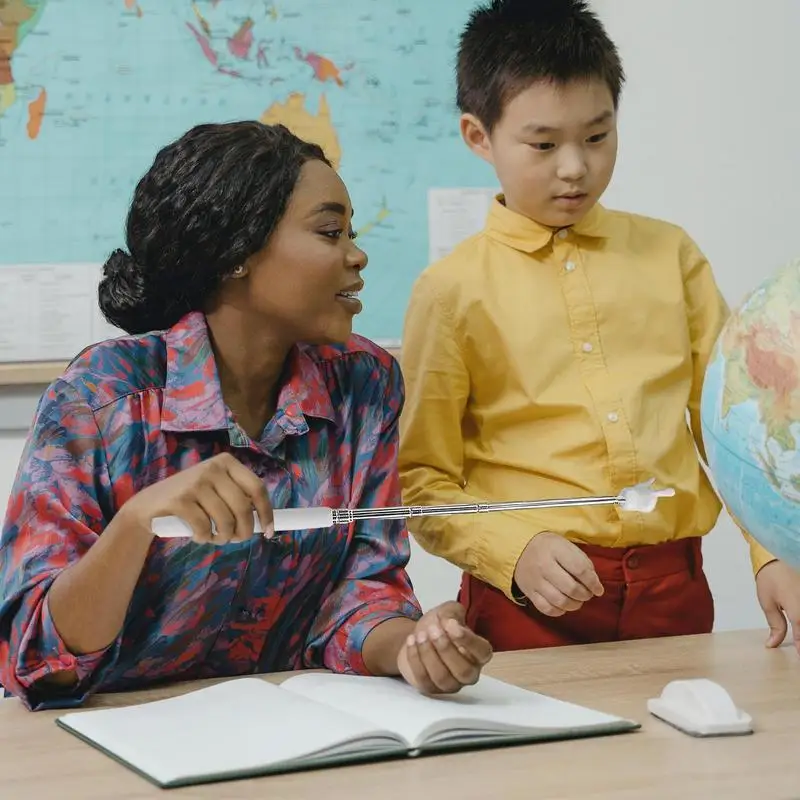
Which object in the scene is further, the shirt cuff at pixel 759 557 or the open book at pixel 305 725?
the shirt cuff at pixel 759 557

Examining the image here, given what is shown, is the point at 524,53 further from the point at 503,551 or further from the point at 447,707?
the point at 447,707

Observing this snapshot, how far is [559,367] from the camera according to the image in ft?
5.39

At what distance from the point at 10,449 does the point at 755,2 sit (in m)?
1.75

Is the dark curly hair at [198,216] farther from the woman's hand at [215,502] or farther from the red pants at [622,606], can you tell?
the red pants at [622,606]

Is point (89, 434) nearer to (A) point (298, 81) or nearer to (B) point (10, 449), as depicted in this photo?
(B) point (10, 449)

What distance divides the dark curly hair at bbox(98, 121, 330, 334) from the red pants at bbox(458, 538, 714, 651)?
0.57 meters

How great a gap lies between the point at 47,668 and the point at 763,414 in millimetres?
704

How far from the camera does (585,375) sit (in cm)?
164

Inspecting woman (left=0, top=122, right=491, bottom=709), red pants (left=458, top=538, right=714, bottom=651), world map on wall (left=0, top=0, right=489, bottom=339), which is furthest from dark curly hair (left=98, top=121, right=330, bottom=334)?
world map on wall (left=0, top=0, right=489, bottom=339)

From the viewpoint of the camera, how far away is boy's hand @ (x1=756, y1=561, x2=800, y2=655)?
1.47 meters

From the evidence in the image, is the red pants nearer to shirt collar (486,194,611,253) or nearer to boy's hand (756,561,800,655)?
boy's hand (756,561,800,655)

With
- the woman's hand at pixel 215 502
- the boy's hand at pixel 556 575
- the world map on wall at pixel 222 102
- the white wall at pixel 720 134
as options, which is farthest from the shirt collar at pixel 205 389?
the white wall at pixel 720 134

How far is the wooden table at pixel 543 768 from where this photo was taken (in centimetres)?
92

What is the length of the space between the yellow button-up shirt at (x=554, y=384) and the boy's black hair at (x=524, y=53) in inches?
6.2
